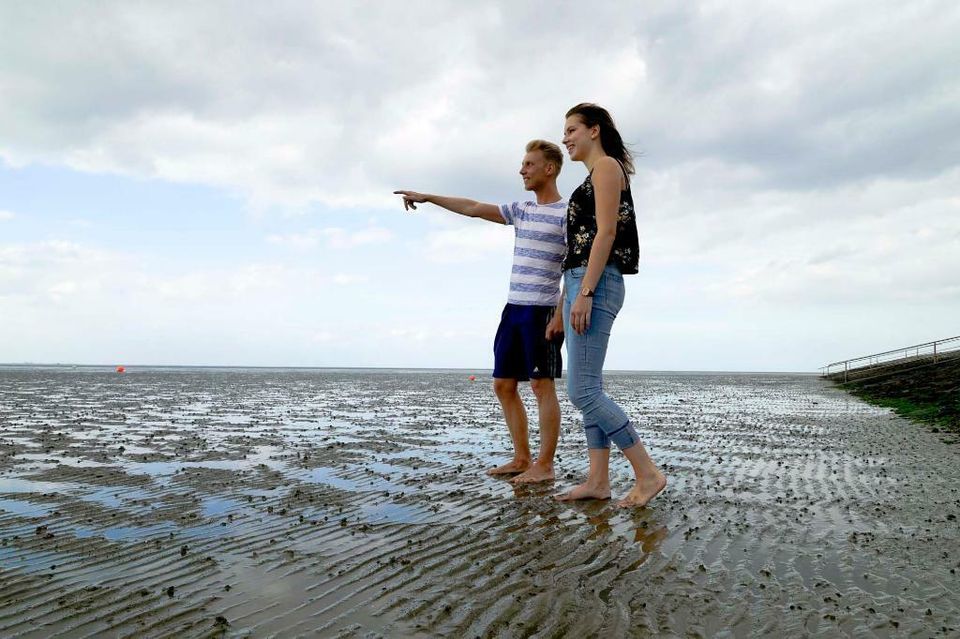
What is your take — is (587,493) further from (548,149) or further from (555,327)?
(548,149)

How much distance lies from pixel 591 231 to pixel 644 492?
1.77 meters

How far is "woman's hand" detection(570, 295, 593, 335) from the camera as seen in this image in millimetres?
4215

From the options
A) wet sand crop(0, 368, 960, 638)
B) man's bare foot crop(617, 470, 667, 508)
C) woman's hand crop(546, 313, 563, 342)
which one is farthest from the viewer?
woman's hand crop(546, 313, 563, 342)

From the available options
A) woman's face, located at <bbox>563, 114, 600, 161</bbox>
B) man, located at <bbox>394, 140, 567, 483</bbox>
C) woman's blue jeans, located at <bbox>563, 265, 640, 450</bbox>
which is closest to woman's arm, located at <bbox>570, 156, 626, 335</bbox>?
woman's blue jeans, located at <bbox>563, 265, 640, 450</bbox>

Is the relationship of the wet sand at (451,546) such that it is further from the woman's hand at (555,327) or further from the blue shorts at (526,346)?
the woman's hand at (555,327)

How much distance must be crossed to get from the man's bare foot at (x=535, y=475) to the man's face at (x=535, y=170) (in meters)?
2.32

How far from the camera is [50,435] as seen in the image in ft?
25.6

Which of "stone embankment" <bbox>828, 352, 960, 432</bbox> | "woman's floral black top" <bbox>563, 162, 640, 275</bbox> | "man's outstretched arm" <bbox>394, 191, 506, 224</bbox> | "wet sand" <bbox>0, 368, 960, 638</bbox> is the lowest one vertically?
"wet sand" <bbox>0, 368, 960, 638</bbox>

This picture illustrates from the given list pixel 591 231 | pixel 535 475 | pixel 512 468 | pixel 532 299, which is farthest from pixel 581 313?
pixel 512 468

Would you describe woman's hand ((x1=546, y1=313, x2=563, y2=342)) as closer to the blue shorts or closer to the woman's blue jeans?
the blue shorts

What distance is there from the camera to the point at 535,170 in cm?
539

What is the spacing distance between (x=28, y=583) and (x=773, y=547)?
3.48 metres

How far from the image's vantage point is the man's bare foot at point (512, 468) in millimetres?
5496

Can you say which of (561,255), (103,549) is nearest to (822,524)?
(561,255)
